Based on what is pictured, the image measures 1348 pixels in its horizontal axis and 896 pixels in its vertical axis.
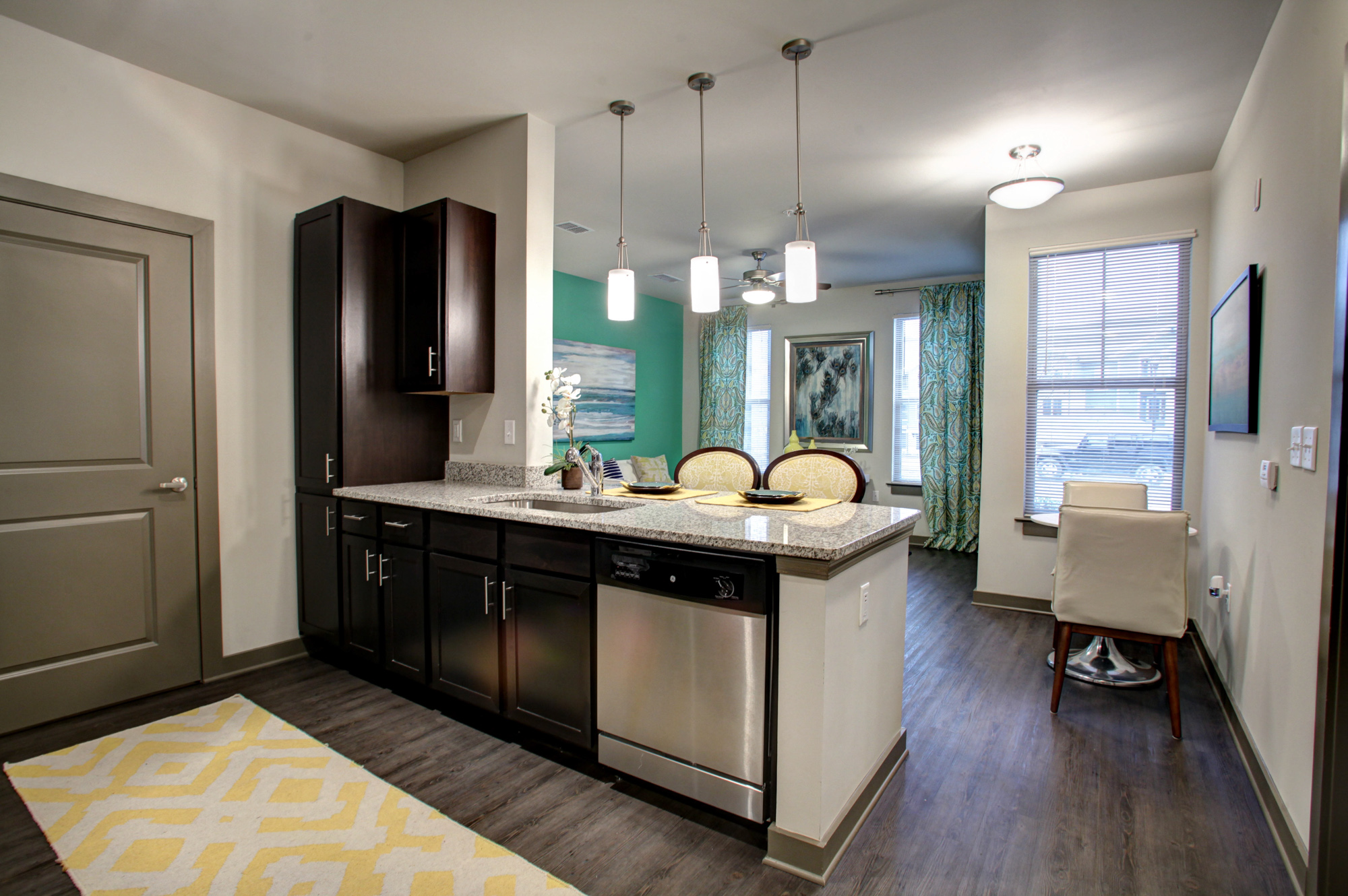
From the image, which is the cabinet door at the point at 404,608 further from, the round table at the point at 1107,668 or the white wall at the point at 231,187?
the round table at the point at 1107,668

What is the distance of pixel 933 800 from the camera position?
2.08 m

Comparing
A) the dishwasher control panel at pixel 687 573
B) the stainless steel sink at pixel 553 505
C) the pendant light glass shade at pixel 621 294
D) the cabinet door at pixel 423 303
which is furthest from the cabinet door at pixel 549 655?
the cabinet door at pixel 423 303

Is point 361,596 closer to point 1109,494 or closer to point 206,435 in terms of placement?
point 206,435

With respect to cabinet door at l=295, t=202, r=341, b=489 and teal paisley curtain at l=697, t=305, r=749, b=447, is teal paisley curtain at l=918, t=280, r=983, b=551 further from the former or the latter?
cabinet door at l=295, t=202, r=341, b=489

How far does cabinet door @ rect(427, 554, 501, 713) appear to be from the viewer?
2.41 metres

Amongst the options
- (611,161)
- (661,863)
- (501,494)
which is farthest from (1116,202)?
(661,863)

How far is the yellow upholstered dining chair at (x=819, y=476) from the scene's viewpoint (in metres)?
2.88

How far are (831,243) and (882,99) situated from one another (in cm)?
248

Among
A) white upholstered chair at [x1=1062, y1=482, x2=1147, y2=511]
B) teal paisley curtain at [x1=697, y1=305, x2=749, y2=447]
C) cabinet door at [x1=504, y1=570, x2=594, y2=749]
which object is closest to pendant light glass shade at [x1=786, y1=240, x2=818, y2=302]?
cabinet door at [x1=504, y1=570, x2=594, y2=749]

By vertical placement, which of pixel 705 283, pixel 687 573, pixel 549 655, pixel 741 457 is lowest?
pixel 549 655

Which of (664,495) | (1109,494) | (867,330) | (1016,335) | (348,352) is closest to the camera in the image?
(664,495)

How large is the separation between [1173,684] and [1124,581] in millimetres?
412

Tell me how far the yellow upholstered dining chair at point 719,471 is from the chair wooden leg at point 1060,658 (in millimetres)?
1478

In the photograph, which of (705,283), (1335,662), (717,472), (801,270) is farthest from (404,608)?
(1335,662)
